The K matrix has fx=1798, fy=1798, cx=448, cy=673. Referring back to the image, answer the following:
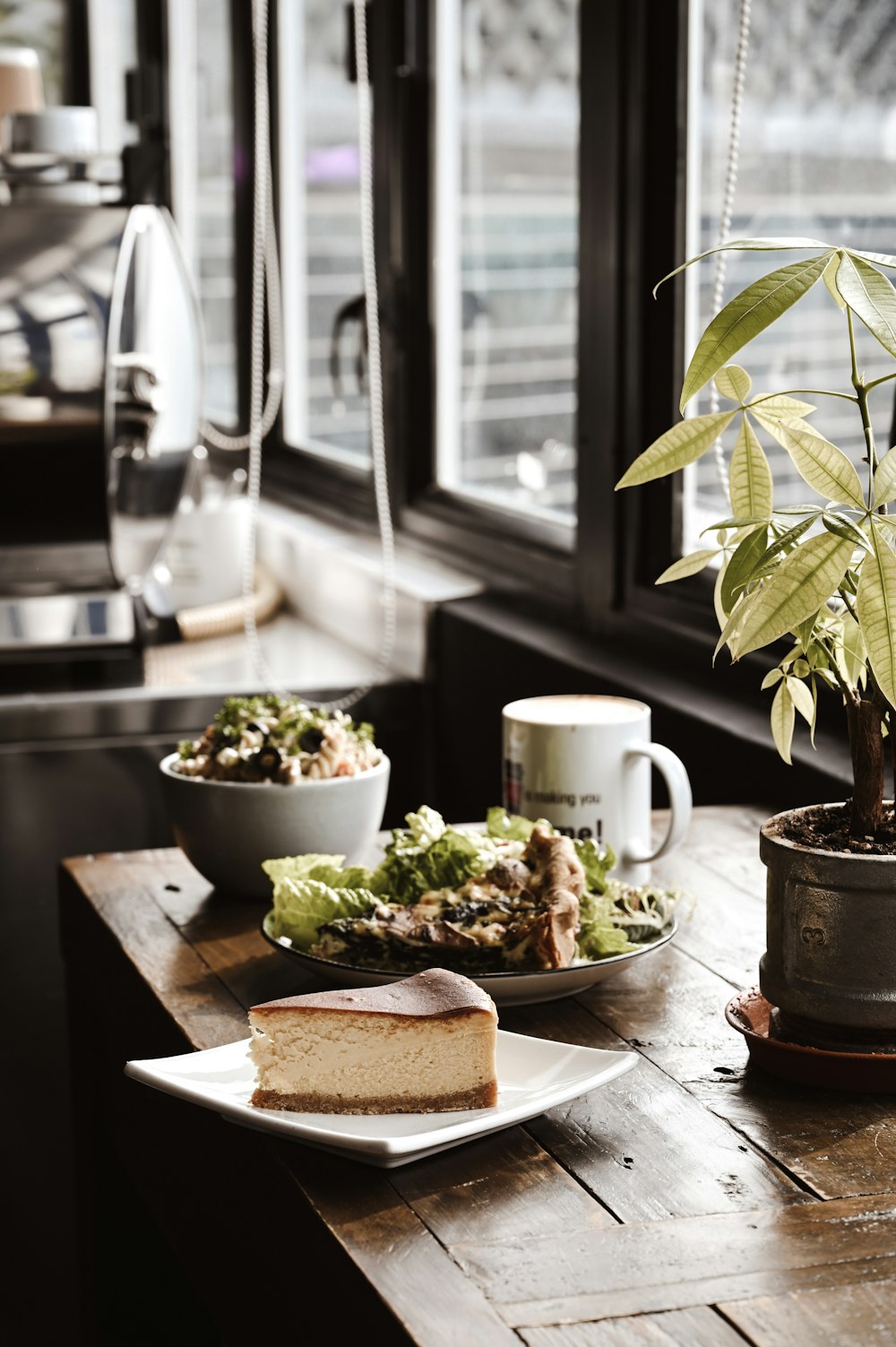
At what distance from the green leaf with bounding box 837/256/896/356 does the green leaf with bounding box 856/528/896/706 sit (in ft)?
0.31

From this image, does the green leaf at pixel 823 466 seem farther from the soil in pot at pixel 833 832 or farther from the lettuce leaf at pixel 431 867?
the lettuce leaf at pixel 431 867

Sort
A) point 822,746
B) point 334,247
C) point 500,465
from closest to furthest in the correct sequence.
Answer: point 822,746 < point 500,465 < point 334,247

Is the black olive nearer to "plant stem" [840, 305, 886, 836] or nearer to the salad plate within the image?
the salad plate

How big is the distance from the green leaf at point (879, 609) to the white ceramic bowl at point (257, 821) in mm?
582

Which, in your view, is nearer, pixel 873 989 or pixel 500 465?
pixel 873 989

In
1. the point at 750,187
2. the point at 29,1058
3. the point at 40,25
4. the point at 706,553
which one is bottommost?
the point at 29,1058

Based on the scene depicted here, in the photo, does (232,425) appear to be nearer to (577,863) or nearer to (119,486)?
(119,486)

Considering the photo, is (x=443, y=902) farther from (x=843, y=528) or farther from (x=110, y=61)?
(x=110, y=61)

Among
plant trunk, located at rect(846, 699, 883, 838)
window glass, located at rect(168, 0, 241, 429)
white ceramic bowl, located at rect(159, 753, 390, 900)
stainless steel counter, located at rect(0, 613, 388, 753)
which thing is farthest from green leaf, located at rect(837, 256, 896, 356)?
window glass, located at rect(168, 0, 241, 429)

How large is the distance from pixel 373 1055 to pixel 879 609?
346 millimetres

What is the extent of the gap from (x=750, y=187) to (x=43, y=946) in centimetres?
116

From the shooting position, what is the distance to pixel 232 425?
3666 millimetres

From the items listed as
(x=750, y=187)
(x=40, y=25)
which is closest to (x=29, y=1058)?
(x=750, y=187)

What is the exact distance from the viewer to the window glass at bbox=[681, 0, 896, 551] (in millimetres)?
1644
